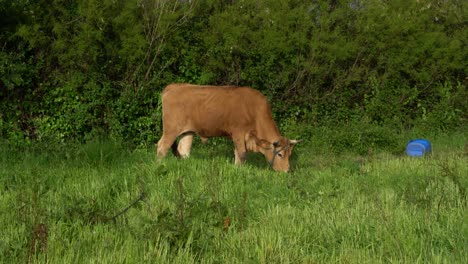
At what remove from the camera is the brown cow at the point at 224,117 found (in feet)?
27.2

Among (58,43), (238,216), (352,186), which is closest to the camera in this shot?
(238,216)

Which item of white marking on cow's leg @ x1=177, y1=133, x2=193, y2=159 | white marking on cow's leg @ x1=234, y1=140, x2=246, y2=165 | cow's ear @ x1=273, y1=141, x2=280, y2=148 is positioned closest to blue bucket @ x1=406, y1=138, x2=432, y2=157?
cow's ear @ x1=273, y1=141, x2=280, y2=148

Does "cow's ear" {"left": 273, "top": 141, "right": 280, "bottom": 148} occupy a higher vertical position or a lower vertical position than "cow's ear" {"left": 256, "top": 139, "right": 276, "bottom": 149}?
higher

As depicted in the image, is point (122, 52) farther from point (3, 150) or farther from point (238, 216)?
point (238, 216)

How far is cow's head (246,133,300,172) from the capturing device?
7887mm

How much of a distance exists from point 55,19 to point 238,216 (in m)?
6.96

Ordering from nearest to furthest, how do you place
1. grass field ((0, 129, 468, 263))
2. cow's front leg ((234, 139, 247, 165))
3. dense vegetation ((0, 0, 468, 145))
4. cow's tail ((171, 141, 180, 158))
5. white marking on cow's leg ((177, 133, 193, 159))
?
grass field ((0, 129, 468, 263))
cow's front leg ((234, 139, 247, 165))
cow's tail ((171, 141, 180, 158))
white marking on cow's leg ((177, 133, 193, 159))
dense vegetation ((0, 0, 468, 145))

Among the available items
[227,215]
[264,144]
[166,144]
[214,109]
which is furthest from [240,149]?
[227,215]

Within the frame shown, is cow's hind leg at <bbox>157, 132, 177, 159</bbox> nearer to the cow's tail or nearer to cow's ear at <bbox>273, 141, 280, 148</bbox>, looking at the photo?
the cow's tail

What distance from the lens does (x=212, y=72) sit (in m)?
10.9

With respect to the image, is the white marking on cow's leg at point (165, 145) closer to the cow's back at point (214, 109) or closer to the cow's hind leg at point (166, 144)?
the cow's hind leg at point (166, 144)

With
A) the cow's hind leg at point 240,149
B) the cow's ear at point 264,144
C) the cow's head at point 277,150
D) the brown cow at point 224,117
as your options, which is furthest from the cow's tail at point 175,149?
the cow's ear at point 264,144

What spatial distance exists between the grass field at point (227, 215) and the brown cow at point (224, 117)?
1.43 metres

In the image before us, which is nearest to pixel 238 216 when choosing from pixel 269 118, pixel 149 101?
pixel 269 118
